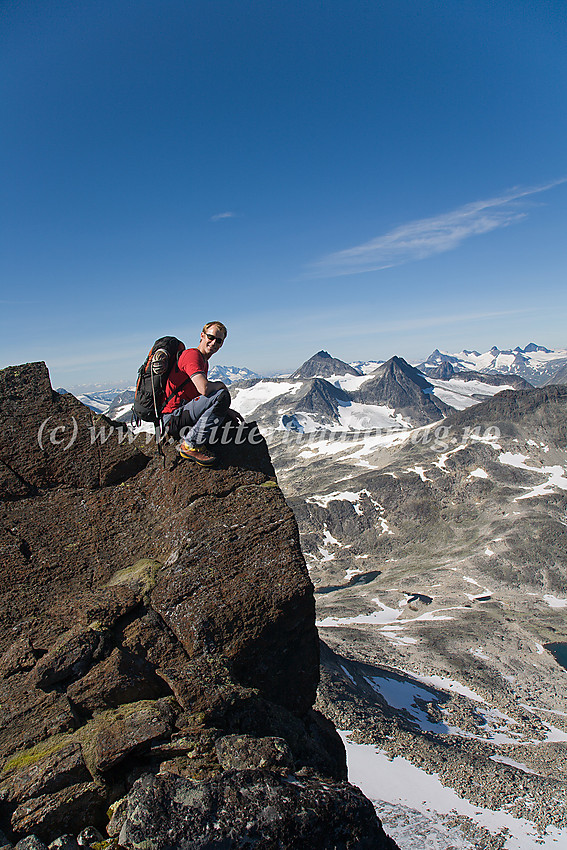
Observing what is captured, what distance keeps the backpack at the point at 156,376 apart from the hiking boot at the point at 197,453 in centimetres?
103

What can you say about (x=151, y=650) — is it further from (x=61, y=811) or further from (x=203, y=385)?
(x=203, y=385)

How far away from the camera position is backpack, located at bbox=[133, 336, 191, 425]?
11.6 metres

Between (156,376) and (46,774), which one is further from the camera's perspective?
(156,376)

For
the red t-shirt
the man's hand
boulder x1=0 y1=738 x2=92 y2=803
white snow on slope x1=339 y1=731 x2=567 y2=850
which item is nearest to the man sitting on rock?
the red t-shirt

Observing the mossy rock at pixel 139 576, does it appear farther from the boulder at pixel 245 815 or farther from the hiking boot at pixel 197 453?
the boulder at pixel 245 815

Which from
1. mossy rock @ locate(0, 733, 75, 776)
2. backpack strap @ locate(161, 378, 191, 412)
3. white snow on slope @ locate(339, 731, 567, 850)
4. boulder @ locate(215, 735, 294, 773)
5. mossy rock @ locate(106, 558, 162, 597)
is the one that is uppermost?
backpack strap @ locate(161, 378, 191, 412)

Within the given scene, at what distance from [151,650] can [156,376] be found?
20.6 feet

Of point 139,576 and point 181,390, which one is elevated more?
point 181,390

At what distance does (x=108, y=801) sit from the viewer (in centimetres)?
814

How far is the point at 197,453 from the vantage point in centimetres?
1211

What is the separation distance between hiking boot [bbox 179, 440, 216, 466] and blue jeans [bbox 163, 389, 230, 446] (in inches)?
6.7

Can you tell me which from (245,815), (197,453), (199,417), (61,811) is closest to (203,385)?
(199,417)

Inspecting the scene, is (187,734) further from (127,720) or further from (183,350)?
(183,350)

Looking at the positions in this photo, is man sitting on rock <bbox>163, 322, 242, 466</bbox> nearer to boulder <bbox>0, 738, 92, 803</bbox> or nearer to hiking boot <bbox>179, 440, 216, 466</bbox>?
hiking boot <bbox>179, 440, 216, 466</bbox>
